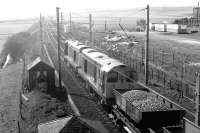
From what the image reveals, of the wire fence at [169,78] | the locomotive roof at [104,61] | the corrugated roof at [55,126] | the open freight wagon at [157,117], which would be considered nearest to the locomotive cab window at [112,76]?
the locomotive roof at [104,61]

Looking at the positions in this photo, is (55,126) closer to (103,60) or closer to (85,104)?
(103,60)

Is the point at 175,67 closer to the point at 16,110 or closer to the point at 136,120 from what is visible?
the point at 16,110

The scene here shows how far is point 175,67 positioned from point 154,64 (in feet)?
10.7

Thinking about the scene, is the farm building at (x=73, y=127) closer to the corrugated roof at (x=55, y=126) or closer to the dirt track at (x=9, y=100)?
the corrugated roof at (x=55, y=126)

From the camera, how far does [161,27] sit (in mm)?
83938

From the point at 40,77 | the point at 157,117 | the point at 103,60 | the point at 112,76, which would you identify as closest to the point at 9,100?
the point at 40,77

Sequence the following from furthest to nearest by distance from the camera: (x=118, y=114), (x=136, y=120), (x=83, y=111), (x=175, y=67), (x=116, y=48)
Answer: (x=116, y=48), (x=175, y=67), (x=83, y=111), (x=118, y=114), (x=136, y=120)

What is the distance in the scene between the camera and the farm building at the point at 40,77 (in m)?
31.1

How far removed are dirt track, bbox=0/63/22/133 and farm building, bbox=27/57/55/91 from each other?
1.88 meters

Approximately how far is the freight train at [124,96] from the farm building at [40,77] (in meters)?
2.89

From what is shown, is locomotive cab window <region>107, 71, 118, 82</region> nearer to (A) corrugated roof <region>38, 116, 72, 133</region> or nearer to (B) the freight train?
(B) the freight train

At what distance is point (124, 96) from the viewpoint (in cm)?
1939

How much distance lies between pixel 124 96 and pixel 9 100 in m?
13.7

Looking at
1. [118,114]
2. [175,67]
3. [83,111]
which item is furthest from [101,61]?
[175,67]
